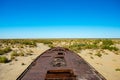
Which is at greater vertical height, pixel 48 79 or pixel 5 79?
pixel 48 79

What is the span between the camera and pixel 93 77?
402 centimetres

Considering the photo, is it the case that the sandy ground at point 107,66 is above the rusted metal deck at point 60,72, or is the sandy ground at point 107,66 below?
below

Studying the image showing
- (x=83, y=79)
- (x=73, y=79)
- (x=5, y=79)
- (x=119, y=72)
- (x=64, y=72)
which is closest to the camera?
(x=73, y=79)

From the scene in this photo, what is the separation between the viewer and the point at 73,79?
3555 mm

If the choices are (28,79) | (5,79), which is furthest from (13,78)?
(28,79)

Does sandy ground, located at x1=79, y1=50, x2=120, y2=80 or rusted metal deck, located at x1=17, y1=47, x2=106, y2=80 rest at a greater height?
rusted metal deck, located at x1=17, y1=47, x2=106, y2=80

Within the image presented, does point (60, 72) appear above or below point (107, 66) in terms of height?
above

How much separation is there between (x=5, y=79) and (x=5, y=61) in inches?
179

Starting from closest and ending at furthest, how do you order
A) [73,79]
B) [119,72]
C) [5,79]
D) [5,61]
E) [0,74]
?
[73,79] < [5,79] < [0,74] < [119,72] < [5,61]

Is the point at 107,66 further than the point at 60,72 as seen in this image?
Yes

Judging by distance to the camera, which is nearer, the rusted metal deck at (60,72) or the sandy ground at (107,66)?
the rusted metal deck at (60,72)

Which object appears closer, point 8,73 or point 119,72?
point 8,73

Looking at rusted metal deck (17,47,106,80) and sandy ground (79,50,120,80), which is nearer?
rusted metal deck (17,47,106,80)

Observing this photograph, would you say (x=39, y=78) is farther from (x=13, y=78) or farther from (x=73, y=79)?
(x=13, y=78)
